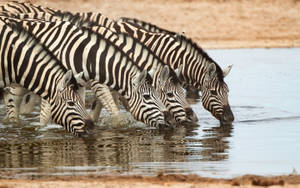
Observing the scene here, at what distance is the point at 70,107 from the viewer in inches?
436

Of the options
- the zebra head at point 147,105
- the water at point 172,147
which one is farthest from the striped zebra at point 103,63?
the water at point 172,147

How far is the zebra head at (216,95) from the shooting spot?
514 inches

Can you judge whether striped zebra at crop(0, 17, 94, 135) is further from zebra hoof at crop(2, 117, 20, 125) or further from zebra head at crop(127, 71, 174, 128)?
zebra hoof at crop(2, 117, 20, 125)

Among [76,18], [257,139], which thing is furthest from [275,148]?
[76,18]

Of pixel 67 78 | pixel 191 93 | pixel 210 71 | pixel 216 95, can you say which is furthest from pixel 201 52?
pixel 67 78

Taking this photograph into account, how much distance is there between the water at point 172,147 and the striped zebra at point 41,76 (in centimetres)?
Answer: 32

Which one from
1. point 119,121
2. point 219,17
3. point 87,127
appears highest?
point 219,17

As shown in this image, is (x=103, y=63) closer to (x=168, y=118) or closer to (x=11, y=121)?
(x=168, y=118)

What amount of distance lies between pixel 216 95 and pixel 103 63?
6.22 ft

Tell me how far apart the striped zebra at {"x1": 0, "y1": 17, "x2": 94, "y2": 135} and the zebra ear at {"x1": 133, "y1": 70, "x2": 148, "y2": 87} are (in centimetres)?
110

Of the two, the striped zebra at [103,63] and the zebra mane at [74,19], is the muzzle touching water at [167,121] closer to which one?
the striped zebra at [103,63]

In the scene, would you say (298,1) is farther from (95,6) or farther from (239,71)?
(239,71)

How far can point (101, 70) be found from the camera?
12516mm

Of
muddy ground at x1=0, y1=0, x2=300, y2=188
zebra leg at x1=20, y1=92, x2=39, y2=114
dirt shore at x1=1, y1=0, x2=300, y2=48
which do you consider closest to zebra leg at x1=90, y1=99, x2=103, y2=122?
zebra leg at x1=20, y1=92, x2=39, y2=114
